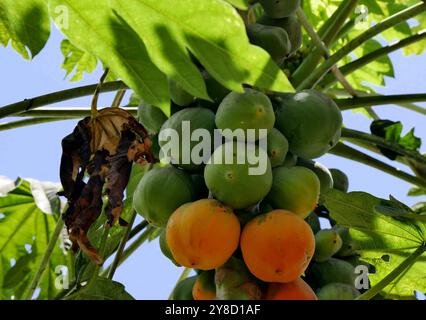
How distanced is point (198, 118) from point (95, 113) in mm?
299

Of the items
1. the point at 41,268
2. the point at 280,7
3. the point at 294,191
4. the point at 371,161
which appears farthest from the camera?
the point at 371,161

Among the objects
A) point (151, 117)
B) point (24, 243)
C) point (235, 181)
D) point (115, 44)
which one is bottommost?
point (24, 243)

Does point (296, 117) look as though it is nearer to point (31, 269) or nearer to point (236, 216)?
point (236, 216)

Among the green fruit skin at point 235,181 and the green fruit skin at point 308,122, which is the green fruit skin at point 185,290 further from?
the green fruit skin at point 308,122

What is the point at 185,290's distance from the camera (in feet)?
5.44

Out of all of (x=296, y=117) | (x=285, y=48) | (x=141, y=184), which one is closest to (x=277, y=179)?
(x=296, y=117)

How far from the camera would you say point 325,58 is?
2.01m

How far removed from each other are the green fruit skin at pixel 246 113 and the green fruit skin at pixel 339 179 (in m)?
0.50

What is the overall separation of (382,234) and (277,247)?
0.52 m

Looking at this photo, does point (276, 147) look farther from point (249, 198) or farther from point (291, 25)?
point (291, 25)

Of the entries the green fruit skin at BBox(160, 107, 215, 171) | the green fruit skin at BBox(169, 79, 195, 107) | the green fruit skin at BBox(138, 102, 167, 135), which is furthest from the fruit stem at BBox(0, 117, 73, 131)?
the green fruit skin at BBox(160, 107, 215, 171)

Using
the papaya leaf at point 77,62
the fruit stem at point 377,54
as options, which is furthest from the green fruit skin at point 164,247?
the papaya leaf at point 77,62

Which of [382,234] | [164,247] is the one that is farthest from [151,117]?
[382,234]

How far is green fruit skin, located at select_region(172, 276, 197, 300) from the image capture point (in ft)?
5.41
